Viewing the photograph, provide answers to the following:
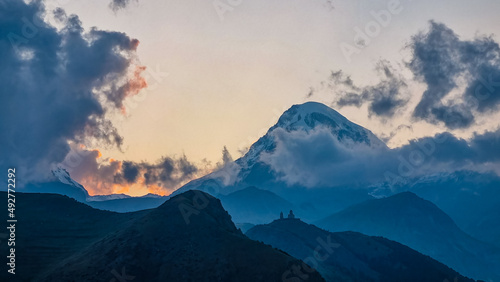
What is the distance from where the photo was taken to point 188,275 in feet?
624

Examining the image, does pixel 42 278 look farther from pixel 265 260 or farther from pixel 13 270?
pixel 265 260

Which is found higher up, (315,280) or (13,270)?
(13,270)

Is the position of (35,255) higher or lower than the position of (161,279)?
higher

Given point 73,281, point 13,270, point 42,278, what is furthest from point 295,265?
point 13,270

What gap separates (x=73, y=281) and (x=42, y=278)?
1436cm

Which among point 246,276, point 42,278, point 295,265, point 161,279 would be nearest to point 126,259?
point 161,279

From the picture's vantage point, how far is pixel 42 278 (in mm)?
177375

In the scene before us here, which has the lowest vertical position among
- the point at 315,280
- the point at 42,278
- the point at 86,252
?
the point at 315,280

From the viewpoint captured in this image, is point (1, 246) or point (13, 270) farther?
point (1, 246)

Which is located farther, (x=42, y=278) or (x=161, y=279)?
(x=161, y=279)

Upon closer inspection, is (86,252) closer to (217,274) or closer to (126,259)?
(126,259)

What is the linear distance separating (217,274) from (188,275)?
12168mm

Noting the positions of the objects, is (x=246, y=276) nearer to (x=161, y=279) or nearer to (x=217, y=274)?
(x=217, y=274)

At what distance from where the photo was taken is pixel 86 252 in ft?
651
